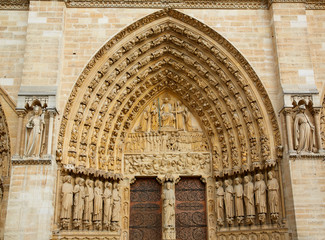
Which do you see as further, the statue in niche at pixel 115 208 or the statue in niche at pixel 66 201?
the statue in niche at pixel 115 208

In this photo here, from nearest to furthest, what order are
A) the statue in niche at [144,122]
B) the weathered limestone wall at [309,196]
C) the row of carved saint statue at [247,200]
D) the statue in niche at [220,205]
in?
1. the weathered limestone wall at [309,196]
2. the row of carved saint statue at [247,200]
3. the statue in niche at [220,205]
4. the statue in niche at [144,122]

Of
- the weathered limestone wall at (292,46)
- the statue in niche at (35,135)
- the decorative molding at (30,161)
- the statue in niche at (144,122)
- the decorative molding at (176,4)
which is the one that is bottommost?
the decorative molding at (30,161)

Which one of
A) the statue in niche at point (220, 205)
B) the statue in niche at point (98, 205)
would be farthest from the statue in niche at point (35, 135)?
the statue in niche at point (220, 205)

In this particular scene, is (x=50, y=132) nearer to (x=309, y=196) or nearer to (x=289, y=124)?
(x=289, y=124)

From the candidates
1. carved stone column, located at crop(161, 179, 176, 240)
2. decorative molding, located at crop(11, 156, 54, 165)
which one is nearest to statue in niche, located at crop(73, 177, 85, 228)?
decorative molding, located at crop(11, 156, 54, 165)

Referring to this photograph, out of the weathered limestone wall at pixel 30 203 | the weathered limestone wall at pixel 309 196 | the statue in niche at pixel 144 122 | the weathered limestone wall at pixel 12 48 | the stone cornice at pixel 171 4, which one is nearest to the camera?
the weathered limestone wall at pixel 30 203

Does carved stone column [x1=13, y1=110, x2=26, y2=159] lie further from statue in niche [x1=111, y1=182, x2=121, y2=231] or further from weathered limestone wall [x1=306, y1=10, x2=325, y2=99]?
weathered limestone wall [x1=306, y1=10, x2=325, y2=99]

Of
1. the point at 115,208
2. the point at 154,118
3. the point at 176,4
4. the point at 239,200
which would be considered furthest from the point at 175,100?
the point at 115,208

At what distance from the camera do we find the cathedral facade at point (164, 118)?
9.05m

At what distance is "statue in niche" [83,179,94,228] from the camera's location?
9359 millimetres

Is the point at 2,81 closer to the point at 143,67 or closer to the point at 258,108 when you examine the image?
the point at 143,67

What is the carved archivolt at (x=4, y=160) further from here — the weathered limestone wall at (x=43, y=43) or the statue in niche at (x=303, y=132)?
the statue in niche at (x=303, y=132)

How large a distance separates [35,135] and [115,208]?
8.42 feet

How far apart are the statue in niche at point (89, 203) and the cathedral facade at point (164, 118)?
0.03 metres
